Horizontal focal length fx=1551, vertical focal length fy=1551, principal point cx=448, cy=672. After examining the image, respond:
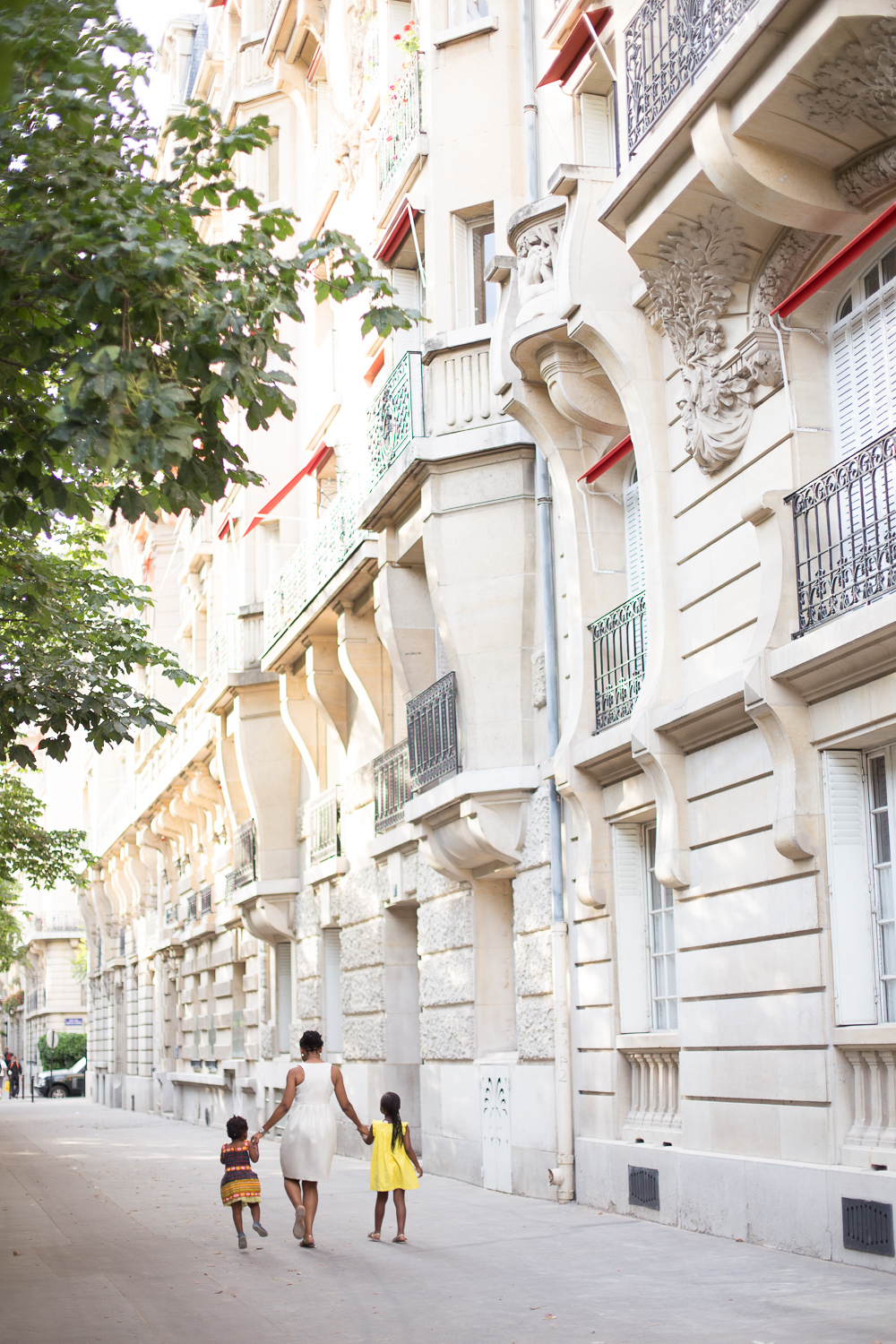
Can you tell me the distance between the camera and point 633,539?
14203mm

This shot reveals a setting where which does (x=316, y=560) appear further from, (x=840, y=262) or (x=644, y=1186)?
(x=840, y=262)

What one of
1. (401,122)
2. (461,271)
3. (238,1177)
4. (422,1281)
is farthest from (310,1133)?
(401,122)

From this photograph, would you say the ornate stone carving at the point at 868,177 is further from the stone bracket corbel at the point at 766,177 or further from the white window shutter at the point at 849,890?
the white window shutter at the point at 849,890

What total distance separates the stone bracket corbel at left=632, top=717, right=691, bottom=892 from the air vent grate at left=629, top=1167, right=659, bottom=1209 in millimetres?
2281

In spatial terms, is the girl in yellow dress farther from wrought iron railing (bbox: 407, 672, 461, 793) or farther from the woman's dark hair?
wrought iron railing (bbox: 407, 672, 461, 793)

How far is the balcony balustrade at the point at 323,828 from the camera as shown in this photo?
75.8ft

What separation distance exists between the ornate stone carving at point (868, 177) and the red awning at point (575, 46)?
4.18m

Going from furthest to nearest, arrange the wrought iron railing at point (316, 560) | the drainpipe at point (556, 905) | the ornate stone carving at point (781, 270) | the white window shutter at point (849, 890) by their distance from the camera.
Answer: the wrought iron railing at point (316, 560) < the drainpipe at point (556, 905) < the ornate stone carving at point (781, 270) < the white window shutter at point (849, 890)

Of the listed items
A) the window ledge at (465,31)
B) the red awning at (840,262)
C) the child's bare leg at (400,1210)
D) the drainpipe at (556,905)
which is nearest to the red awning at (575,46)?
the window ledge at (465,31)

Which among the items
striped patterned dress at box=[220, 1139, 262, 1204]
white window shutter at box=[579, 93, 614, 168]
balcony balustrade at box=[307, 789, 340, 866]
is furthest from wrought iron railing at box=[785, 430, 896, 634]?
balcony balustrade at box=[307, 789, 340, 866]

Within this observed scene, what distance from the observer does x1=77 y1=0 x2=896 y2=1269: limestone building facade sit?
9.70 metres

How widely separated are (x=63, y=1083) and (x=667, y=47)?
60.7 meters

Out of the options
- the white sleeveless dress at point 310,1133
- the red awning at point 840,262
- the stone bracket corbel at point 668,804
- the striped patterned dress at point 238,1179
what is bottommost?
the striped patterned dress at point 238,1179

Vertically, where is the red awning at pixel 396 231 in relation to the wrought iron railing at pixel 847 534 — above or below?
above
